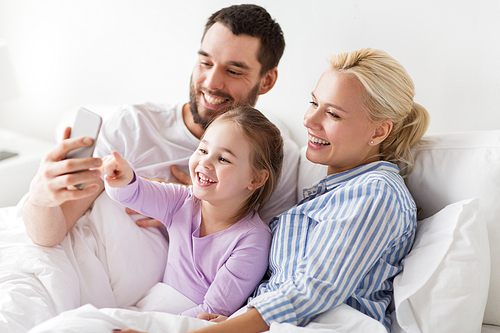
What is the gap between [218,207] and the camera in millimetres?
1318

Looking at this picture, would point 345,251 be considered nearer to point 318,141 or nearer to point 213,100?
point 318,141

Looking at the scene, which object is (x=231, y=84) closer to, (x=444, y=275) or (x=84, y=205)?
(x=84, y=205)

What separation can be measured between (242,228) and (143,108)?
65 cm

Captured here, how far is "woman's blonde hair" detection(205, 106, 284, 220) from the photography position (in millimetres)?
1268

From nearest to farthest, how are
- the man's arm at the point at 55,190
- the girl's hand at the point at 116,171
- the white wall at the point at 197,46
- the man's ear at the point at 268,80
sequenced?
the man's arm at the point at 55,190, the girl's hand at the point at 116,171, the white wall at the point at 197,46, the man's ear at the point at 268,80

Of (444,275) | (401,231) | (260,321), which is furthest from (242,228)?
(444,275)

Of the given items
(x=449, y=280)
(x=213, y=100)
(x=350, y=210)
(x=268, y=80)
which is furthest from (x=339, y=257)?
(x=268, y=80)

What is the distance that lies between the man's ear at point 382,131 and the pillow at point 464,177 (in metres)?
0.15

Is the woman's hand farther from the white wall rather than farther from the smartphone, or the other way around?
the white wall

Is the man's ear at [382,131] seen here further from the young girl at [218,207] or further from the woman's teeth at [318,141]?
the young girl at [218,207]

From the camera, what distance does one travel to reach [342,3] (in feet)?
5.61

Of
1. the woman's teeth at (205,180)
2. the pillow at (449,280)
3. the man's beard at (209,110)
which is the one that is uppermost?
the man's beard at (209,110)

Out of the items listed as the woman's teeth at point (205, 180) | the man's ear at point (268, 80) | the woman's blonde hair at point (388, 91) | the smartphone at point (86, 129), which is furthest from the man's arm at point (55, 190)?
the man's ear at point (268, 80)

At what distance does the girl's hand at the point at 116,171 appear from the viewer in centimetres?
113
